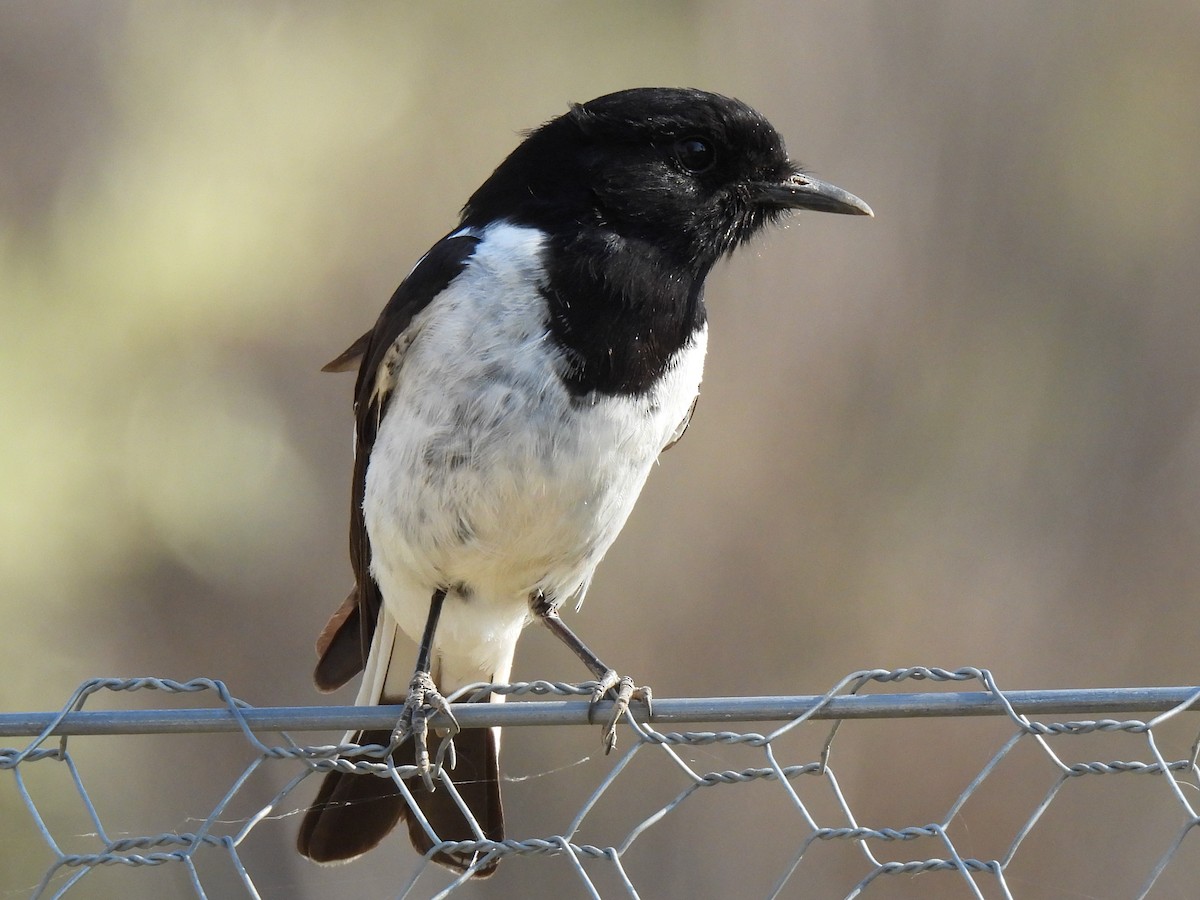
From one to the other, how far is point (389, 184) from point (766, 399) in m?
2.03

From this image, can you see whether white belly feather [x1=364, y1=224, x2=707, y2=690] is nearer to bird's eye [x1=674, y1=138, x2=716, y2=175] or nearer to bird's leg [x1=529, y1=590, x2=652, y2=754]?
bird's leg [x1=529, y1=590, x2=652, y2=754]

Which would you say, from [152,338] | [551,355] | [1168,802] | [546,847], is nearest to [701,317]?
[551,355]

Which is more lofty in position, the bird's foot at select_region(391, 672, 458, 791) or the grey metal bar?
the grey metal bar

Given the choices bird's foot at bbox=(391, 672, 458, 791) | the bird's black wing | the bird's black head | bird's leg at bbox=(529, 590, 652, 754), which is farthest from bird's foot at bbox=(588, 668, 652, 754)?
the bird's black head

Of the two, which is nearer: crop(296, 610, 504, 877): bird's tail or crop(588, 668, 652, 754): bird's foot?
crop(588, 668, 652, 754): bird's foot

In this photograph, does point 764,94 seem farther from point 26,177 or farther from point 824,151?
point 26,177

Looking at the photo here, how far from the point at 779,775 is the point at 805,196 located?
1620 mm

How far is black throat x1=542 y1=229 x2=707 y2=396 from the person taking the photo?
2578 millimetres

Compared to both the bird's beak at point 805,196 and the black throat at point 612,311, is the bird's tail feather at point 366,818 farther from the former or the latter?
the bird's beak at point 805,196

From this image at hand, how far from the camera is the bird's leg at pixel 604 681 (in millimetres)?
2148

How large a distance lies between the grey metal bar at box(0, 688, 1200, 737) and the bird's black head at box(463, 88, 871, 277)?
1.27 m

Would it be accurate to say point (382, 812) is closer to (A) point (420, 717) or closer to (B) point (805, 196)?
(A) point (420, 717)

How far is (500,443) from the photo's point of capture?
8.36ft

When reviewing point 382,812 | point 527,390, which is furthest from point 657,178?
point 382,812
